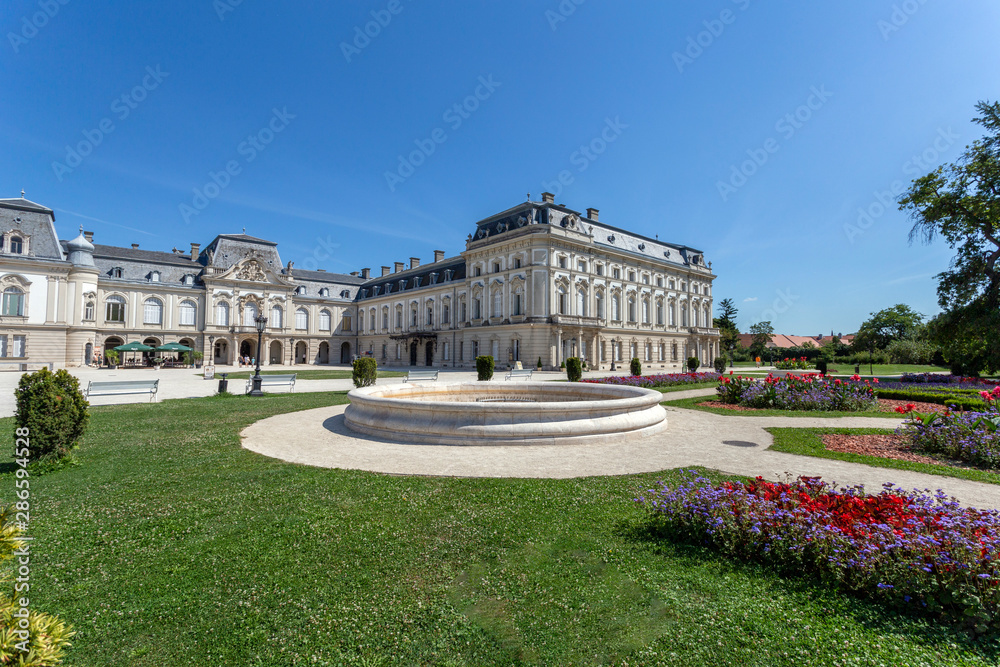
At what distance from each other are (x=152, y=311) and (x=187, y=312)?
3.04 m

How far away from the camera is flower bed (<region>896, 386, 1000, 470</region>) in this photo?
7477 mm

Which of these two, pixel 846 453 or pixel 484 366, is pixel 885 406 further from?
pixel 484 366

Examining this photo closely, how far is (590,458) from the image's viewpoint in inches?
302

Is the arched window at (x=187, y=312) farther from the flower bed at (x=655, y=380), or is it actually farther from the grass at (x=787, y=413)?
the grass at (x=787, y=413)

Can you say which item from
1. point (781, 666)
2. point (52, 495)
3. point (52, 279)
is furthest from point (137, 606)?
point (52, 279)

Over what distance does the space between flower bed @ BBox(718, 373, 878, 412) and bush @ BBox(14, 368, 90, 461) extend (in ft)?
56.0

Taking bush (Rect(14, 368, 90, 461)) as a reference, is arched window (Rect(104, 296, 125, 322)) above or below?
above

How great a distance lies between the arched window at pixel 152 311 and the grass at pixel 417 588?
51.3 metres

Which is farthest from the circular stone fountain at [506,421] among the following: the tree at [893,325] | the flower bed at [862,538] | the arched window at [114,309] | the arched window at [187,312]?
the tree at [893,325]

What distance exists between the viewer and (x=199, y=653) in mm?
2715

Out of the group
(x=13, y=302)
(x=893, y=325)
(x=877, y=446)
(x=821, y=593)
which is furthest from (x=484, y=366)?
(x=893, y=325)

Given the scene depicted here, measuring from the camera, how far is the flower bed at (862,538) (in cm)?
309

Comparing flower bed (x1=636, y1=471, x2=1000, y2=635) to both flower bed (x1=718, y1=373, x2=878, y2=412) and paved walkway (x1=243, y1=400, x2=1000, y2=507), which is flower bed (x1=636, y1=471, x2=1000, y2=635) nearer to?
paved walkway (x1=243, y1=400, x2=1000, y2=507)

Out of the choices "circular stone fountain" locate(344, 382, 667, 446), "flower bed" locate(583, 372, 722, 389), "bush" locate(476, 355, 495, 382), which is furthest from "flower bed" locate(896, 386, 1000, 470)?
"bush" locate(476, 355, 495, 382)
